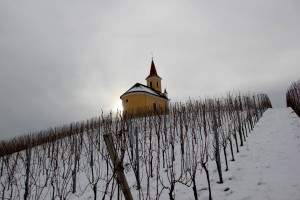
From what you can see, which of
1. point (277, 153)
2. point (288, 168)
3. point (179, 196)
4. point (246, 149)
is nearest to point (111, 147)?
point (179, 196)

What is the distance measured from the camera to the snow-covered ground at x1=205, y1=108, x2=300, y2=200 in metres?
5.61

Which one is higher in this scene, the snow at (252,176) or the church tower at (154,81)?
the church tower at (154,81)

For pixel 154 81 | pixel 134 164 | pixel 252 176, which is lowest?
pixel 252 176

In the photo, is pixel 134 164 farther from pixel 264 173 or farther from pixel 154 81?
pixel 154 81

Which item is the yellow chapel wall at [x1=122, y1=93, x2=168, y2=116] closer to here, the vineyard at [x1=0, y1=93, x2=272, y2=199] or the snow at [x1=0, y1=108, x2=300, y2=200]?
the vineyard at [x1=0, y1=93, x2=272, y2=199]

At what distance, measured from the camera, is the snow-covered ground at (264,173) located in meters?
5.61

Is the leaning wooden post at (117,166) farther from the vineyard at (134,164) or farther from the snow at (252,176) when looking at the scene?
the snow at (252,176)

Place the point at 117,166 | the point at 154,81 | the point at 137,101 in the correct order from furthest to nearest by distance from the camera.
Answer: the point at 154,81, the point at 137,101, the point at 117,166

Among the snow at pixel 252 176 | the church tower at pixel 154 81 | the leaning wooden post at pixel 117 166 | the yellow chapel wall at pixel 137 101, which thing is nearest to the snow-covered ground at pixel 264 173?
the snow at pixel 252 176

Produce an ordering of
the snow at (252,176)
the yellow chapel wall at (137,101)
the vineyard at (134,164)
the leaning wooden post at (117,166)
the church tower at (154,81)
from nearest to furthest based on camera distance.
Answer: the leaning wooden post at (117,166)
the vineyard at (134,164)
the snow at (252,176)
the yellow chapel wall at (137,101)
the church tower at (154,81)

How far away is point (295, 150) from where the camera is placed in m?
8.52

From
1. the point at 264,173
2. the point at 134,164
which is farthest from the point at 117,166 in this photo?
the point at 264,173

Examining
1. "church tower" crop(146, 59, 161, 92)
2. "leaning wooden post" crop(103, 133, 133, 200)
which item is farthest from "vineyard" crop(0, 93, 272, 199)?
"church tower" crop(146, 59, 161, 92)

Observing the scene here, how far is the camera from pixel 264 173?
6984 millimetres
